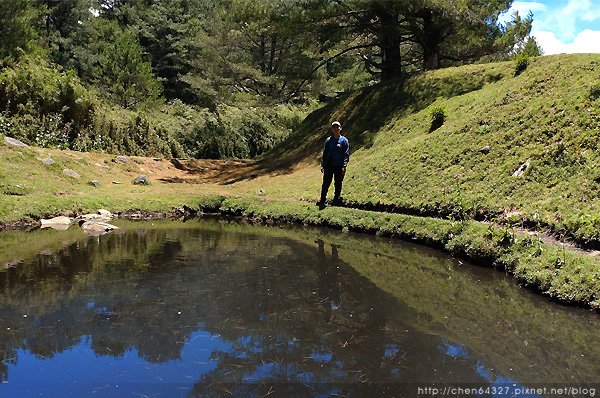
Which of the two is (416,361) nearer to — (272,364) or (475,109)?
(272,364)

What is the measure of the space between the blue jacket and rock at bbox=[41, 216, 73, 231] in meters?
7.78

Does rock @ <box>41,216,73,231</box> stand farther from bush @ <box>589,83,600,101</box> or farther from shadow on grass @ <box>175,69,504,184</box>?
bush @ <box>589,83,600,101</box>

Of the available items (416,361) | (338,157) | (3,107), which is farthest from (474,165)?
(3,107)

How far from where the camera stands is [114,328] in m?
6.60

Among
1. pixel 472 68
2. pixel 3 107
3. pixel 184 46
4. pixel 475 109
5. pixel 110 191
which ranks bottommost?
pixel 110 191

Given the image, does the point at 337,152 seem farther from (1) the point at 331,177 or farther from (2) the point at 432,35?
(2) the point at 432,35

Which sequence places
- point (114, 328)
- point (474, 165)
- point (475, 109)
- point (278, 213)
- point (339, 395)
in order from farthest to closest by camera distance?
point (475, 109), point (278, 213), point (474, 165), point (114, 328), point (339, 395)

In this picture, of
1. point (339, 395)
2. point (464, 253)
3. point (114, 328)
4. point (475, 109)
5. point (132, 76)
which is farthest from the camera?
point (132, 76)

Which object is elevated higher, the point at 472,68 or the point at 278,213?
the point at 472,68

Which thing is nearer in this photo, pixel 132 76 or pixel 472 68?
pixel 472 68

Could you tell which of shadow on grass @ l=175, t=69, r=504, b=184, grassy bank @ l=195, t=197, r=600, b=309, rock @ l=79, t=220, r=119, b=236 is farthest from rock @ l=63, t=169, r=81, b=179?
grassy bank @ l=195, t=197, r=600, b=309

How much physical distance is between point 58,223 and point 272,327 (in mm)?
10097

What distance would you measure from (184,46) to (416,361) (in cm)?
5092

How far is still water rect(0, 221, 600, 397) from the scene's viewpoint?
17.6 feet
